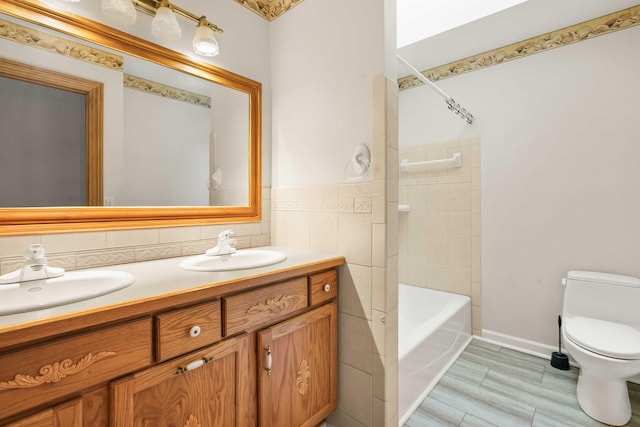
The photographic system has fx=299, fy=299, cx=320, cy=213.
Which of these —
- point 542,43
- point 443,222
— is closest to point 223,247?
point 443,222

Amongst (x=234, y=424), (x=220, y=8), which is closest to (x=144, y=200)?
(x=234, y=424)

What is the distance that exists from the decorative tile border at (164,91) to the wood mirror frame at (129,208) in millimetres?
102

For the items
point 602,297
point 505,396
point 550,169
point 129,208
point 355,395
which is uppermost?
point 550,169

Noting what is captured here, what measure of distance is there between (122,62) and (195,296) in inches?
45.2

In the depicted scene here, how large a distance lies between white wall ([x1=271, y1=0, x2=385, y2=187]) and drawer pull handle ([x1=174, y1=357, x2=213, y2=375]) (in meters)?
0.98

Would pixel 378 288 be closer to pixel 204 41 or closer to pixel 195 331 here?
pixel 195 331

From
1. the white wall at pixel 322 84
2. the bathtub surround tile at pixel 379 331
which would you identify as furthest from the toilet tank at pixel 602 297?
the white wall at pixel 322 84

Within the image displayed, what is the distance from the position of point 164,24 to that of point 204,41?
0.63ft

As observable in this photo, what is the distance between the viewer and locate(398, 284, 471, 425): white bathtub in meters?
1.66

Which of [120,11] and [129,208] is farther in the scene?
[129,208]

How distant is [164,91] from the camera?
1496 millimetres

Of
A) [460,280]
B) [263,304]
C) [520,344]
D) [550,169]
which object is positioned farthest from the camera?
[460,280]

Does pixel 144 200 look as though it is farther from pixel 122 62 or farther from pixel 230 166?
pixel 122 62

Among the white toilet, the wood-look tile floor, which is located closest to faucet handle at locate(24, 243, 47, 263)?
the wood-look tile floor
